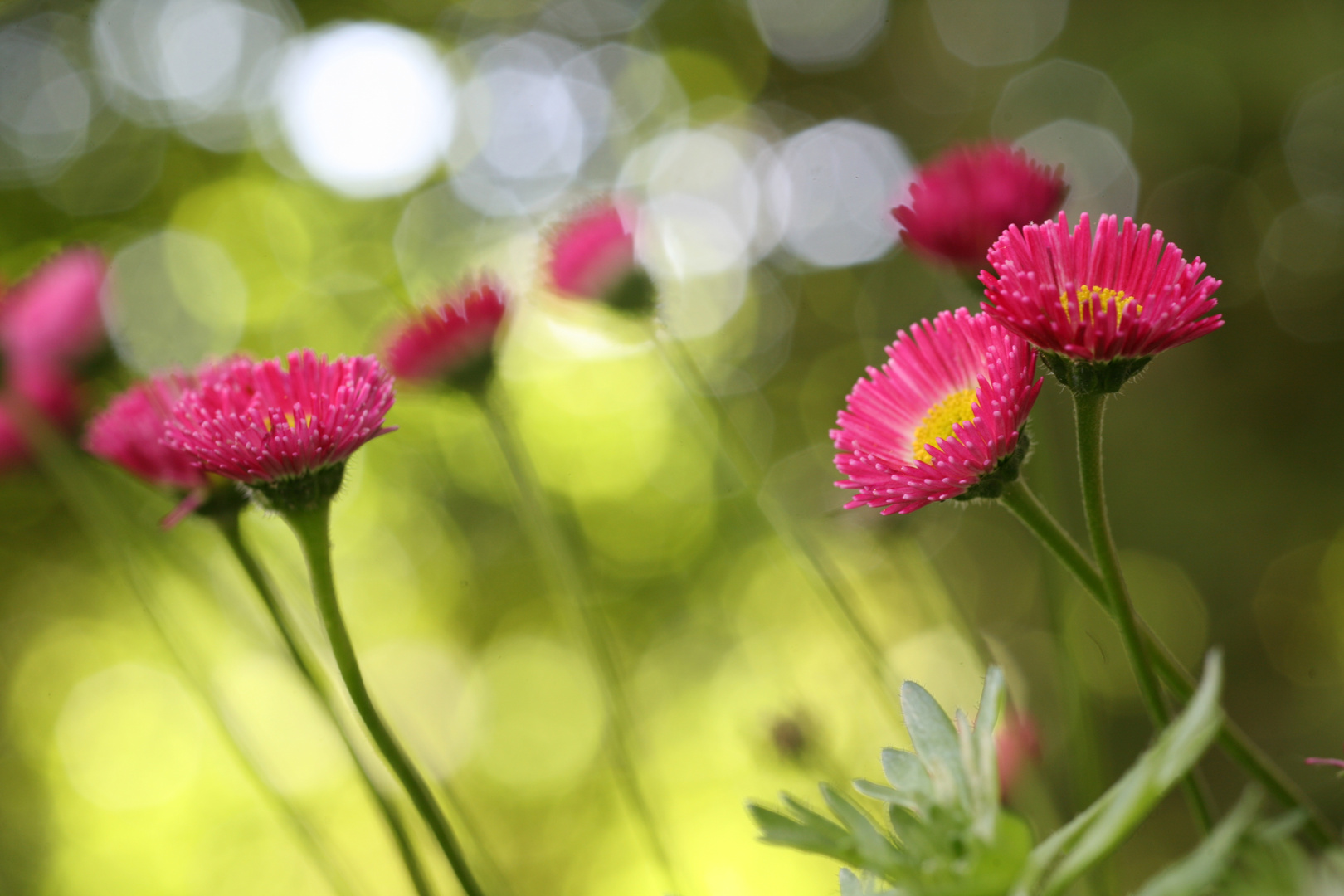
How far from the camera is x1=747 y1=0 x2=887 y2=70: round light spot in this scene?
2158 millimetres

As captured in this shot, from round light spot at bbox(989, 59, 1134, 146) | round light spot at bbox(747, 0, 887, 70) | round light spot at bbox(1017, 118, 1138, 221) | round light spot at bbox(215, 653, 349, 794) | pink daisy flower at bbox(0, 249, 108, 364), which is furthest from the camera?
round light spot at bbox(747, 0, 887, 70)

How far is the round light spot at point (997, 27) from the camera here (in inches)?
79.0

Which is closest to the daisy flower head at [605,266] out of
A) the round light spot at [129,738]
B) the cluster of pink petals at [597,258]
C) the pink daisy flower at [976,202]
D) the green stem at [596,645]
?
the cluster of pink petals at [597,258]

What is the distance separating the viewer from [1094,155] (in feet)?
6.12

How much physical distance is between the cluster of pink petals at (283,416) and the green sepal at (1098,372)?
0.24m

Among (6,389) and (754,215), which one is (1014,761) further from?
(754,215)

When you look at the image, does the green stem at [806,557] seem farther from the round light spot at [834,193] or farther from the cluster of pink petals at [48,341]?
the round light spot at [834,193]

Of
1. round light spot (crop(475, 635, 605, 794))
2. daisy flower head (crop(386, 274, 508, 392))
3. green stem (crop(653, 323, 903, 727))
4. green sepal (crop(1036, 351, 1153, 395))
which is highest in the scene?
green sepal (crop(1036, 351, 1153, 395))

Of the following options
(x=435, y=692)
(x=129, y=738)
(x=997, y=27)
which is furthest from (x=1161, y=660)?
(x=997, y=27)

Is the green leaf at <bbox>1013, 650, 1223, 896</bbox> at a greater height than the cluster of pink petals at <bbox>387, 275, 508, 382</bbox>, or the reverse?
the green leaf at <bbox>1013, 650, 1223, 896</bbox>

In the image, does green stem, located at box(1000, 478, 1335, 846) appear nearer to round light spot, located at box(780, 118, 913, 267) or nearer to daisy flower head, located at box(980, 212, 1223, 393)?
daisy flower head, located at box(980, 212, 1223, 393)

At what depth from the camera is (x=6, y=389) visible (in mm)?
696

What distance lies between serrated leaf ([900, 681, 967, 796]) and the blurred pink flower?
0.26m

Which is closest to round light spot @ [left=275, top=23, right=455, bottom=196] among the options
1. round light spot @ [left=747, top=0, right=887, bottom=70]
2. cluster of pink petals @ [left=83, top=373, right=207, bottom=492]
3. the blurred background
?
the blurred background
